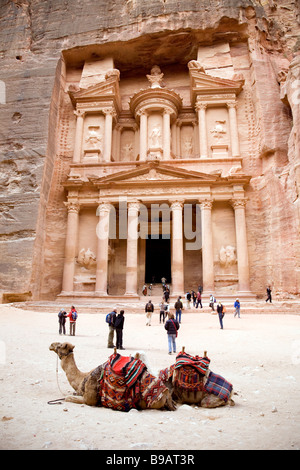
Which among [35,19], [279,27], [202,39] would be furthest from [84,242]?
[279,27]

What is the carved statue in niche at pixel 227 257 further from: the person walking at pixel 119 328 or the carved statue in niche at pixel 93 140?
the person walking at pixel 119 328

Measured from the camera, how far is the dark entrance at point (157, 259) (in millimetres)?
28672

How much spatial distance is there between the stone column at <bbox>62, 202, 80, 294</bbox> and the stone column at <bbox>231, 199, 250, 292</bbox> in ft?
40.0

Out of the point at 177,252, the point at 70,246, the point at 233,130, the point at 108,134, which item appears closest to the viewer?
the point at 177,252

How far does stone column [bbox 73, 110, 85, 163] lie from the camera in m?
27.0

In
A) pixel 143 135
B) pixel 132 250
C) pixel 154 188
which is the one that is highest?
pixel 143 135

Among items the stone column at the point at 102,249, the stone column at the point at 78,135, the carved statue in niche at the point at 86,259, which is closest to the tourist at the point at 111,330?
the stone column at the point at 102,249

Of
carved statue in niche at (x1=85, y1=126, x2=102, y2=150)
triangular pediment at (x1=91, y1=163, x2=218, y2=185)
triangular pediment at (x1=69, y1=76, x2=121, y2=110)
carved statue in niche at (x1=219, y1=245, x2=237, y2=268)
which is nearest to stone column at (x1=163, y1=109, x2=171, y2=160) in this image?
triangular pediment at (x1=91, y1=163, x2=218, y2=185)

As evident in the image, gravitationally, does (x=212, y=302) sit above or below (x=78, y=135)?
below

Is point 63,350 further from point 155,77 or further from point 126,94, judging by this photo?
point 126,94

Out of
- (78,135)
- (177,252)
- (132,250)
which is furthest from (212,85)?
(132,250)

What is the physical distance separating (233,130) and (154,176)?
26.6 ft

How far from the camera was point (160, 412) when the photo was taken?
13.3 ft

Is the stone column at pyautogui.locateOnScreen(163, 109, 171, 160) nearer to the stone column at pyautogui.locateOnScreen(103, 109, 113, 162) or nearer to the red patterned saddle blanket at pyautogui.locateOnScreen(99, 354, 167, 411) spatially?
the stone column at pyautogui.locateOnScreen(103, 109, 113, 162)
